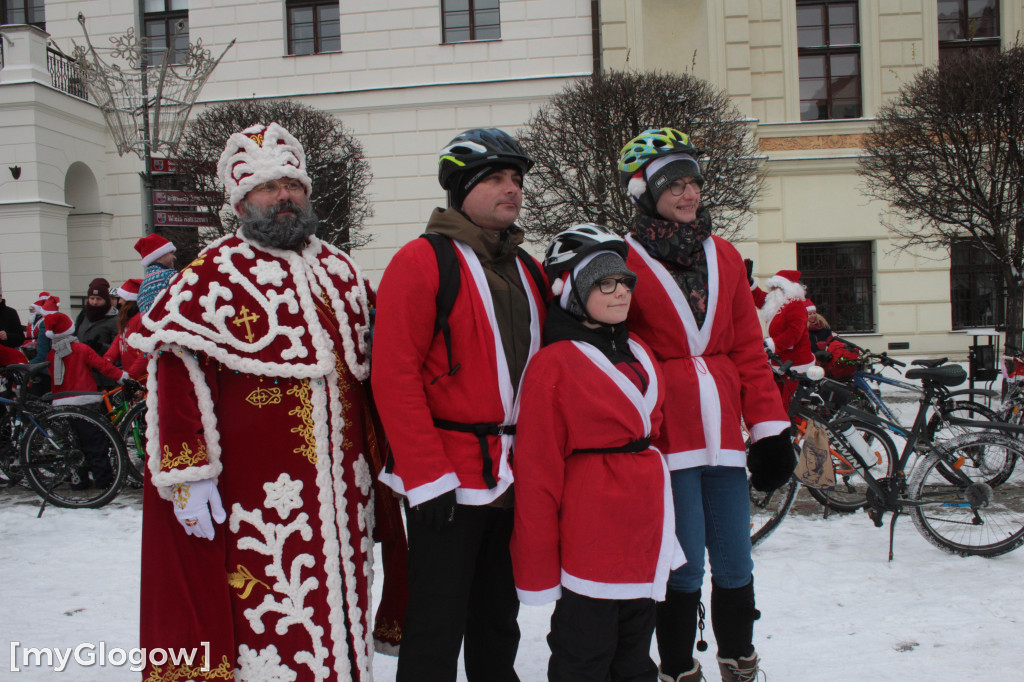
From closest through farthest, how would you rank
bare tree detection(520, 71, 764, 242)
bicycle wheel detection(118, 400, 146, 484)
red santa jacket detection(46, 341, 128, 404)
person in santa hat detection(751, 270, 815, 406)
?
person in santa hat detection(751, 270, 815, 406)
bicycle wheel detection(118, 400, 146, 484)
red santa jacket detection(46, 341, 128, 404)
bare tree detection(520, 71, 764, 242)

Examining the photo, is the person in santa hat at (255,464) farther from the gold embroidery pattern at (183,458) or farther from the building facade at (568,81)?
the building facade at (568,81)

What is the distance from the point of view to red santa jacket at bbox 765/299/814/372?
16.2 feet

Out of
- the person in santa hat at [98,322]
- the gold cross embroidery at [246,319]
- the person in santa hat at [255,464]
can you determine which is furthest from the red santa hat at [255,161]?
the person in santa hat at [98,322]

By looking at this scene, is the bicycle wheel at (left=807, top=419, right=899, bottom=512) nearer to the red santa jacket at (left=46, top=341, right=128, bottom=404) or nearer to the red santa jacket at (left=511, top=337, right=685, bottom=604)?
the red santa jacket at (left=511, top=337, right=685, bottom=604)

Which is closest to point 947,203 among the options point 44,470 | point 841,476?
point 841,476

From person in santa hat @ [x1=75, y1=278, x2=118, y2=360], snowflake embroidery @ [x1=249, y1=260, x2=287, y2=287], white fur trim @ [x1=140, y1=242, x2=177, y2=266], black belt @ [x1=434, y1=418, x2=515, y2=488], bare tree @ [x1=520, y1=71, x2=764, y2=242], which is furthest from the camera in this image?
bare tree @ [x1=520, y1=71, x2=764, y2=242]

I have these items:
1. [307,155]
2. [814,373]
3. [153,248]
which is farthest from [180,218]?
[814,373]

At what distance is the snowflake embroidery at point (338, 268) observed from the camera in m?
2.34

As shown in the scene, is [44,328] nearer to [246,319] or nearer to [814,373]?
[246,319]

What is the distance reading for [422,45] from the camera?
41.0 feet

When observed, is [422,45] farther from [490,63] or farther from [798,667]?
Result: [798,667]

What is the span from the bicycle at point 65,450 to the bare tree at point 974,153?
8.57 meters

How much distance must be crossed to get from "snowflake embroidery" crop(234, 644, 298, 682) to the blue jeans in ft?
4.06

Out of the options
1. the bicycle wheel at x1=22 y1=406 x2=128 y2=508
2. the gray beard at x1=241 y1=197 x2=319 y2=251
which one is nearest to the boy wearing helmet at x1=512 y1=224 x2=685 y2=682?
the gray beard at x1=241 y1=197 x2=319 y2=251
